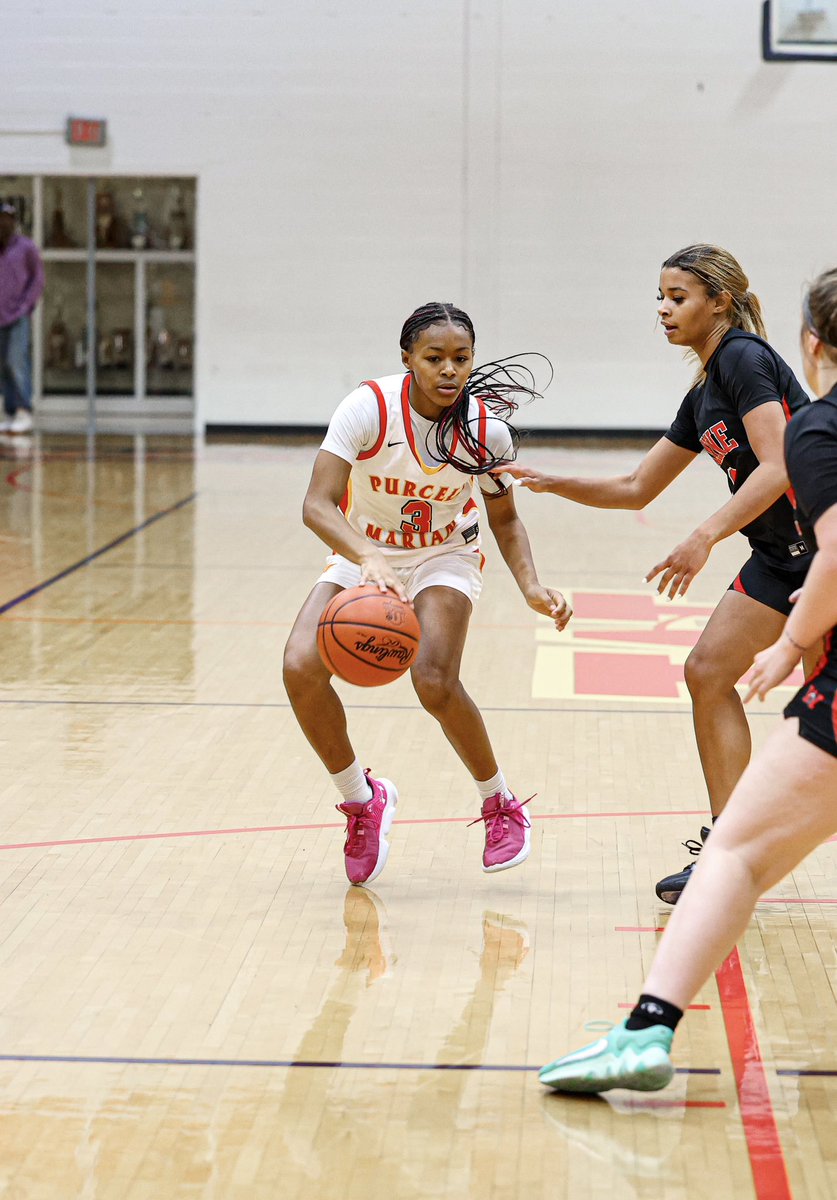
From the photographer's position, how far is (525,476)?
11.9 ft

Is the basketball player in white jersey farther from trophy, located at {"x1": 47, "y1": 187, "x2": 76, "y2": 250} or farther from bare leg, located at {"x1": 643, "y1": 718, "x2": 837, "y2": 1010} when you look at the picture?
trophy, located at {"x1": 47, "y1": 187, "x2": 76, "y2": 250}

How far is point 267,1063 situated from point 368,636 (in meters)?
1.01

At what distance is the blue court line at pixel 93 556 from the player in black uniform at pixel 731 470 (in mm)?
4232

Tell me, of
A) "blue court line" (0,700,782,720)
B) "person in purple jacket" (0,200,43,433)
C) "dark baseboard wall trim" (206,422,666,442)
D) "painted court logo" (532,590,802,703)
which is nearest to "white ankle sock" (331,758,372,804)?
"blue court line" (0,700,782,720)

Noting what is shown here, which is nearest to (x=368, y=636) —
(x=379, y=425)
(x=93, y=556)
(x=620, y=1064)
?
(x=379, y=425)

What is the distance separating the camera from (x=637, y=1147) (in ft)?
7.62

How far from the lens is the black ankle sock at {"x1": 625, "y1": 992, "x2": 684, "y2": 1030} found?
2.40 metres

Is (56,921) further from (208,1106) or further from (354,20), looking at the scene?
(354,20)

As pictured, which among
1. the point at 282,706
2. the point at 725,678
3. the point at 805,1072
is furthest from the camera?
the point at 282,706

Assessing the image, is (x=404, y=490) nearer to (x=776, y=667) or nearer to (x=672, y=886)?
(x=672, y=886)

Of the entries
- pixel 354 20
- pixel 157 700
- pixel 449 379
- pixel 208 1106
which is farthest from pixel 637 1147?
pixel 354 20

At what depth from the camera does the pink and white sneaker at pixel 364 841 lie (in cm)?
358

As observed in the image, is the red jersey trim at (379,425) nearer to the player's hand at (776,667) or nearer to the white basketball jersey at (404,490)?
the white basketball jersey at (404,490)

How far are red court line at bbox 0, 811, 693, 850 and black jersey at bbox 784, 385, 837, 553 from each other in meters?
1.89
